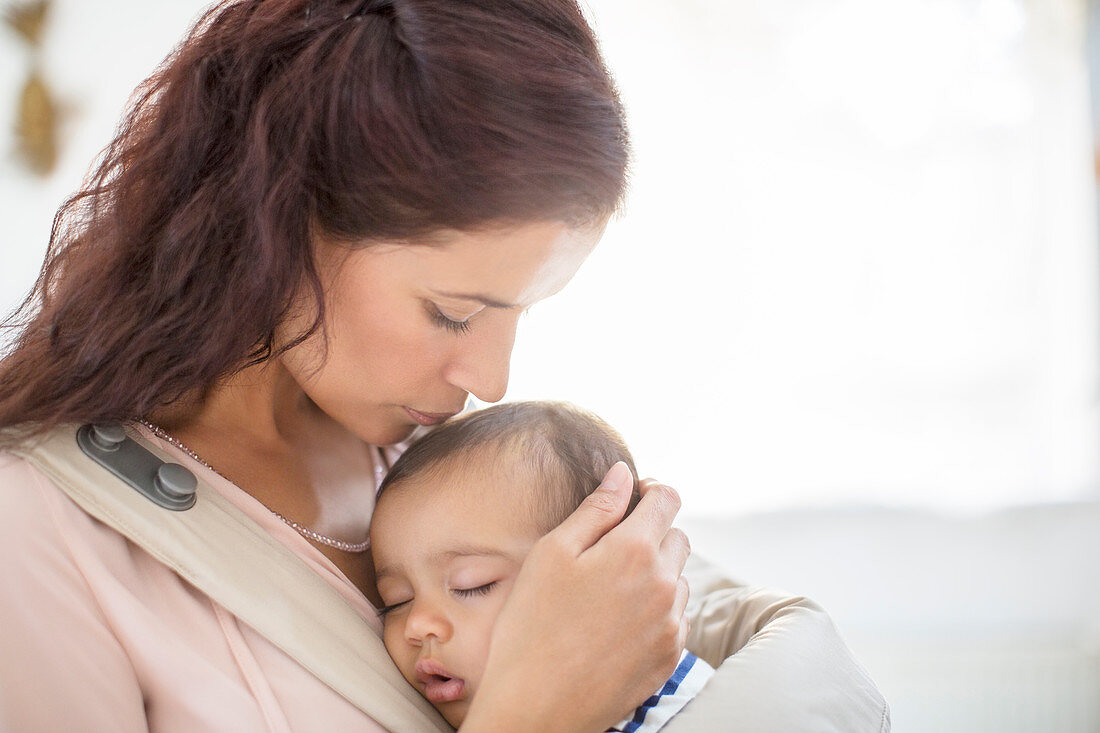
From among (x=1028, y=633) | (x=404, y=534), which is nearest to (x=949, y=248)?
(x=1028, y=633)

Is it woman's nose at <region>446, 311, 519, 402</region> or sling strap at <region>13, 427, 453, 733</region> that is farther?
woman's nose at <region>446, 311, 519, 402</region>

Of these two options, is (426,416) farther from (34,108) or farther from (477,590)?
(34,108)

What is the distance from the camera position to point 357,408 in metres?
1.14

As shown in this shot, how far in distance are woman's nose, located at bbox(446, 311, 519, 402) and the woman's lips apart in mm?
84

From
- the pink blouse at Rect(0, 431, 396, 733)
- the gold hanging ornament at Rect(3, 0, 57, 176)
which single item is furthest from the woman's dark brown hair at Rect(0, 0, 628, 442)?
the gold hanging ornament at Rect(3, 0, 57, 176)

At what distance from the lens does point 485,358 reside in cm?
109

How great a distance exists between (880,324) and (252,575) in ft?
5.88

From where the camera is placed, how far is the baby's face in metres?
1.06

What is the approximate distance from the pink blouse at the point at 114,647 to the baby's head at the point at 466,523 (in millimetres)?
124

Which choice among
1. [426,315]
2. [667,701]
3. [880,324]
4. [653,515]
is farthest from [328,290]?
[880,324]

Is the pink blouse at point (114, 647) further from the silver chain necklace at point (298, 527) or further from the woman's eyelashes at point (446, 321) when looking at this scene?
the woman's eyelashes at point (446, 321)

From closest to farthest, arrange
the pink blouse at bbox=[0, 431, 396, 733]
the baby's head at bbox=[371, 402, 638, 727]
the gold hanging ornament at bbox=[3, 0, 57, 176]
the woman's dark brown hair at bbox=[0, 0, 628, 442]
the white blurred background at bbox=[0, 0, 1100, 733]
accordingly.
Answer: the pink blouse at bbox=[0, 431, 396, 733]
the woman's dark brown hair at bbox=[0, 0, 628, 442]
the baby's head at bbox=[371, 402, 638, 727]
the gold hanging ornament at bbox=[3, 0, 57, 176]
the white blurred background at bbox=[0, 0, 1100, 733]

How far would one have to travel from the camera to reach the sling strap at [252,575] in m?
0.90

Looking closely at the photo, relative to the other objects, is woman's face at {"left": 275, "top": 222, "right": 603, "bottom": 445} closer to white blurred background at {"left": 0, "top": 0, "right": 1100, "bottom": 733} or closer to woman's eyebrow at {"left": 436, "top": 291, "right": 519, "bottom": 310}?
woman's eyebrow at {"left": 436, "top": 291, "right": 519, "bottom": 310}
